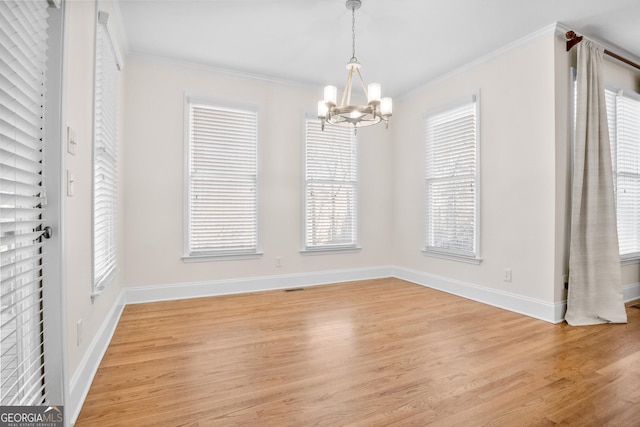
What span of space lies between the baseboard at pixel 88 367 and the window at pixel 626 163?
523 centimetres

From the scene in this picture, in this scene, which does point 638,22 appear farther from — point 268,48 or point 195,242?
point 195,242

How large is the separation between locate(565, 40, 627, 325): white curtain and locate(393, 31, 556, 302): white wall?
8.8 inches

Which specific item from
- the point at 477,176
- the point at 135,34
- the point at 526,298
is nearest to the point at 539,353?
the point at 526,298

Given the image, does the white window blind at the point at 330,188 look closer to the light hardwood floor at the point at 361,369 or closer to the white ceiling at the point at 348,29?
the white ceiling at the point at 348,29

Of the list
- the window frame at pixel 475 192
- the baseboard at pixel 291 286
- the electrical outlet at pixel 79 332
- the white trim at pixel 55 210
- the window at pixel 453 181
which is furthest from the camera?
the window at pixel 453 181

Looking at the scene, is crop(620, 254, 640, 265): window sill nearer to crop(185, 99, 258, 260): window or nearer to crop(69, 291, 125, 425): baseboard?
crop(185, 99, 258, 260): window

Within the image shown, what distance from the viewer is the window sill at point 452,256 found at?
13.3 ft

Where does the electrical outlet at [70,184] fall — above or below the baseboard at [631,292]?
above

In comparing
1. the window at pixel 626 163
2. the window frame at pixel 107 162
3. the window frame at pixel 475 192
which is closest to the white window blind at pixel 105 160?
the window frame at pixel 107 162

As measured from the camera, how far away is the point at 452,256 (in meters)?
4.35

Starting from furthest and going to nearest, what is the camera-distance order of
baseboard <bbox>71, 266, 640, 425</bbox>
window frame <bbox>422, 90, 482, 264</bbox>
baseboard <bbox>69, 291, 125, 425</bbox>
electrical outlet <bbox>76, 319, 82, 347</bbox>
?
window frame <bbox>422, 90, 482, 264</bbox>
baseboard <bbox>71, 266, 640, 425</bbox>
electrical outlet <bbox>76, 319, 82, 347</bbox>
baseboard <bbox>69, 291, 125, 425</bbox>

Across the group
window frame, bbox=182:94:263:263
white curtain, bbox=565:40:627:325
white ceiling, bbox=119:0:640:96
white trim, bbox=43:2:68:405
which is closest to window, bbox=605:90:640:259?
white ceiling, bbox=119:0:640:96

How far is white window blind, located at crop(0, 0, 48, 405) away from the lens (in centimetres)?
117

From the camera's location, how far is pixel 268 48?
147 inches
